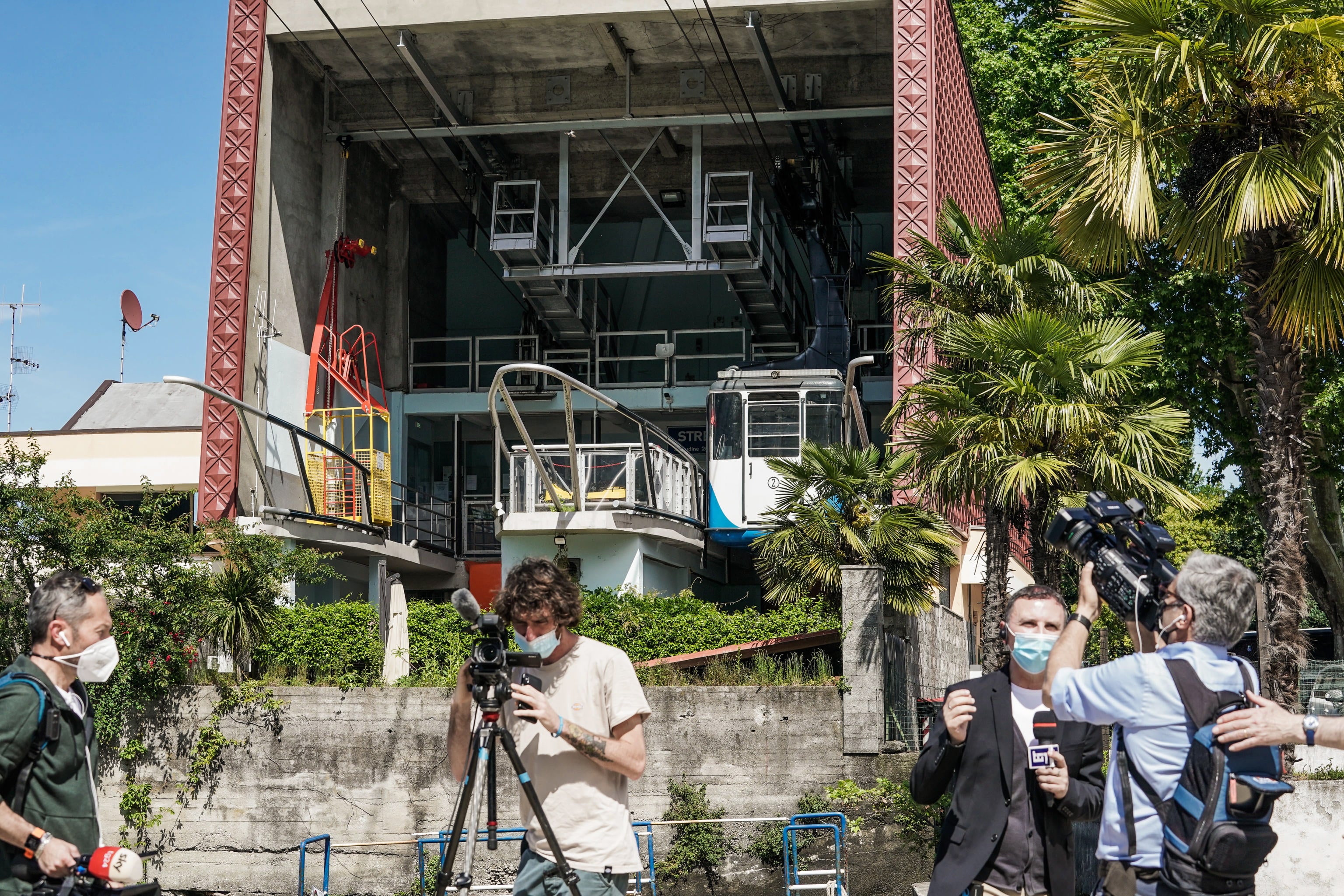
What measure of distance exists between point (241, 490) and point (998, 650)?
45.6 feet

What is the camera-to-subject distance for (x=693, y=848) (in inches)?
549

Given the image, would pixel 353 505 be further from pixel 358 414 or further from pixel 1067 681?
pixel 1067 681

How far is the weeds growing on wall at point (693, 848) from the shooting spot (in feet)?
45.6

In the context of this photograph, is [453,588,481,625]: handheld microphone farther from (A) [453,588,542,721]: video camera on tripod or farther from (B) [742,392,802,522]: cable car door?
(B) [742,392,802,522]: cable car door

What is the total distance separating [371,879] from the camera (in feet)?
47.8

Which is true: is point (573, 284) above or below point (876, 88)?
below

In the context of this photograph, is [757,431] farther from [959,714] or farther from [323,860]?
[959,714]

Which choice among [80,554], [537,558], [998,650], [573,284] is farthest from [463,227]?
[537,558]

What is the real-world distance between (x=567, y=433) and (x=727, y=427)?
146 inches

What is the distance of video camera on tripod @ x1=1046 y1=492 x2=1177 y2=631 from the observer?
14.7 feet

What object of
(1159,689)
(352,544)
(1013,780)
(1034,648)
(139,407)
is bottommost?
(1013,780)

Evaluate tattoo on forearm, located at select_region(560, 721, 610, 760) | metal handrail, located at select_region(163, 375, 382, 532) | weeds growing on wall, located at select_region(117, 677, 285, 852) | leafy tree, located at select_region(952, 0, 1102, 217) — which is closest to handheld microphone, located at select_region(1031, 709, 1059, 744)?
tattoo on forearm, located at select_region(560, 721, 610, 760)

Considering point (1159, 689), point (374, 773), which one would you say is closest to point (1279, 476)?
point (1159, 689)

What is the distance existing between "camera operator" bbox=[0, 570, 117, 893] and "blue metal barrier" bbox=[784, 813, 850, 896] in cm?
886
